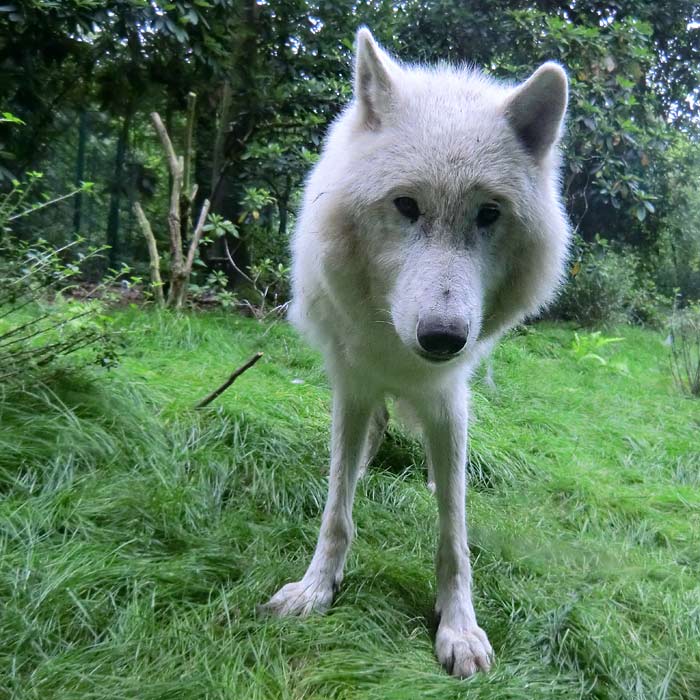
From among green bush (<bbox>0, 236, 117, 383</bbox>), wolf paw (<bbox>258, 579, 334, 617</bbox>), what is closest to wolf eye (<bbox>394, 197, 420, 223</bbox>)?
wolf paw (<bbox>258, 579, 334, 617</bbox>)

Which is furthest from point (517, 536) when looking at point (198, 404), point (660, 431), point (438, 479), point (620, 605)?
point (660, 431)

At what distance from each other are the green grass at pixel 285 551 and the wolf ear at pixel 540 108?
1.59m

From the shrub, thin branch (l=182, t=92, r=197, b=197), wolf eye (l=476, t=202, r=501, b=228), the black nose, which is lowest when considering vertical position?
the shrub

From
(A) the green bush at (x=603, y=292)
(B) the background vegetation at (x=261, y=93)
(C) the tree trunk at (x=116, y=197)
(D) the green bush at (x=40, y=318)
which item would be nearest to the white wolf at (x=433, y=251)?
(D) the green bush at (x=40, y=318)

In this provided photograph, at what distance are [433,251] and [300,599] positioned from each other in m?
1.27

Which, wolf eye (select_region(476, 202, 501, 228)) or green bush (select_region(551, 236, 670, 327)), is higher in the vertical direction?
wolf eye (select_region(476, 202, 501, 228))

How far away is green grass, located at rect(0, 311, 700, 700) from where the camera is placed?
6.04ft

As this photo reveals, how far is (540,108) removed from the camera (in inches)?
77.1

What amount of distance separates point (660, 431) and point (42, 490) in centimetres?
Result: 422

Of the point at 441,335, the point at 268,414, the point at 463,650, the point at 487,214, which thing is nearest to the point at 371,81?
the point at 487,214

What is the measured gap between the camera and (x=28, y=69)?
17.7 feet

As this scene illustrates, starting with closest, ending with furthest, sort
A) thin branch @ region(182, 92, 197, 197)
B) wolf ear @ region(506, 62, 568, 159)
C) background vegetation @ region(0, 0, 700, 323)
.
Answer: wolf ear @ region(506, 62, 568, 159) → background vegetation @ region(0, 0, 700, 323) → thin branch @ region(182, 92, 197, 197)

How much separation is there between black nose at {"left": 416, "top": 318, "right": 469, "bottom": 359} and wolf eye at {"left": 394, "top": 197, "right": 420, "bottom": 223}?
357mm

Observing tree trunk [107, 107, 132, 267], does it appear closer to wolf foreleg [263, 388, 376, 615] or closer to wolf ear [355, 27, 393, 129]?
wolf foreleg [263, 388, 376, 615]
